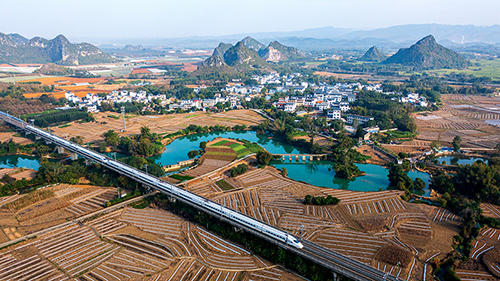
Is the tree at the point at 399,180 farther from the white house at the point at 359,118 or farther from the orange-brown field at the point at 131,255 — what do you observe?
the white house at the point at 359,118

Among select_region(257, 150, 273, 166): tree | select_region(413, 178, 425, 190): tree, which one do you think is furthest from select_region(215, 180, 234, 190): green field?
select_region(413, 178, 425, 190): tree

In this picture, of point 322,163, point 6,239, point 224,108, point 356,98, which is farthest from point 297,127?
point 6,239

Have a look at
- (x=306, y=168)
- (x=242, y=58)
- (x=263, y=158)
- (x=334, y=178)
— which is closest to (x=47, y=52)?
(x=242, y=58)

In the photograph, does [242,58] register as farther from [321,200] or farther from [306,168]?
[321,200]

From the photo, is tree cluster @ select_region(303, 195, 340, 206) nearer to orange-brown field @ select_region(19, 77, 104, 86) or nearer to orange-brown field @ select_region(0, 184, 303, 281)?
orange-brown field @ select_region(0, 184, 303, 281)

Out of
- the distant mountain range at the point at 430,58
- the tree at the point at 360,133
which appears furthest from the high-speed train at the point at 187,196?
the distant mountain range at the point at 430,58
